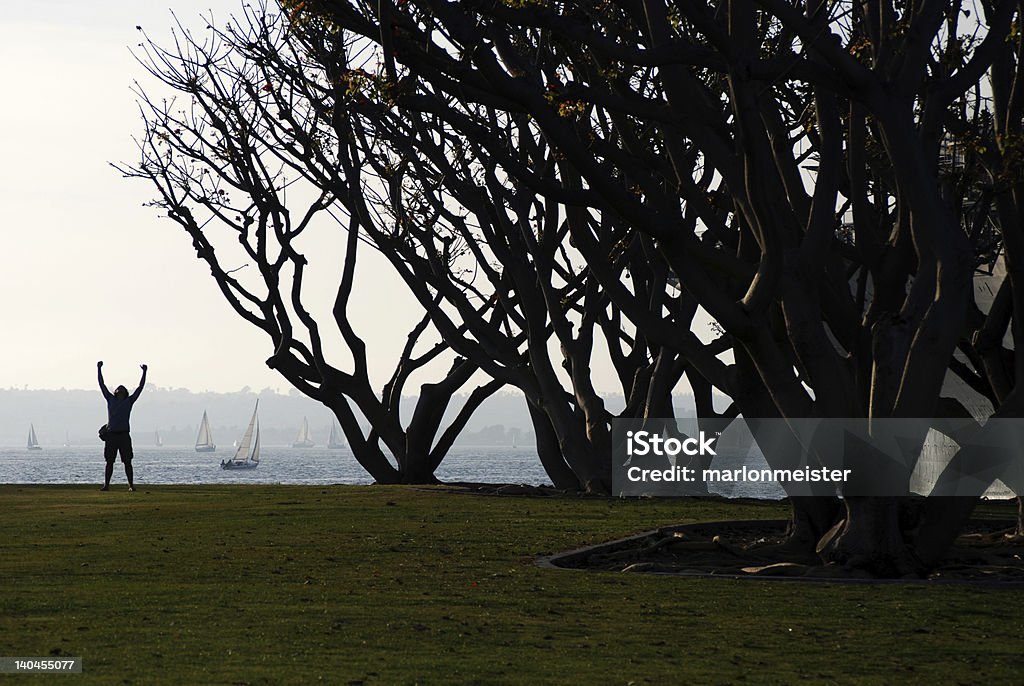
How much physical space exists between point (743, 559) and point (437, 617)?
5.22 metres

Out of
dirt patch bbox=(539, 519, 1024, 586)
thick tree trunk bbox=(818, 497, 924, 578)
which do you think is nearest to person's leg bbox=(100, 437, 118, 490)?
dirt patch bbox=(539, 519, 1024, 586)

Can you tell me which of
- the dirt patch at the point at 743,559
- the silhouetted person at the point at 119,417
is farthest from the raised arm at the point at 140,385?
the dirt patch at the point at 743,559

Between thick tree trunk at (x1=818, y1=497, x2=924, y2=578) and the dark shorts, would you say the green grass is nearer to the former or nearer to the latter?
thick tree trunk at (x1=818, y1=497, x2=924, y2=578)

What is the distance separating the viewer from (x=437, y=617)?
853cm

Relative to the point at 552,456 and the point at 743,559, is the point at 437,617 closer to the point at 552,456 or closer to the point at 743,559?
the point at 743,559

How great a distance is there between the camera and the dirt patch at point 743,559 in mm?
11414

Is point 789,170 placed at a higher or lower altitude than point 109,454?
higher

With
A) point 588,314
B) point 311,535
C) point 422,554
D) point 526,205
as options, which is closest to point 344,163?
point 526,205

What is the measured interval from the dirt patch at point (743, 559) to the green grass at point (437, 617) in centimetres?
63

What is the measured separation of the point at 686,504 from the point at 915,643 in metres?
12.6

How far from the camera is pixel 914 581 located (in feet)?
34.9

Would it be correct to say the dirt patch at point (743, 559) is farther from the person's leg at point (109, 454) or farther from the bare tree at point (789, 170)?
the person's leg at point (109, 454)

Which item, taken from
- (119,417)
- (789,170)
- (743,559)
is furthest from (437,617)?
(119,417)

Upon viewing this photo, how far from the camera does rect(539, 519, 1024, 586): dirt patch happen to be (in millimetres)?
11414
